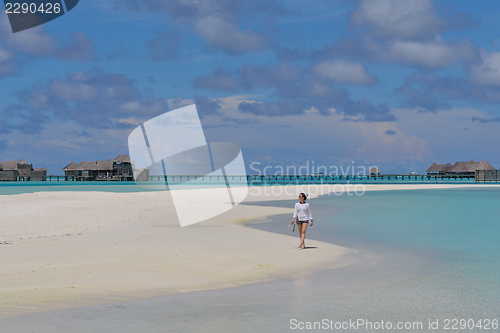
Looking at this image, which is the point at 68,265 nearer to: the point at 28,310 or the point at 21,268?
the point at 21,268

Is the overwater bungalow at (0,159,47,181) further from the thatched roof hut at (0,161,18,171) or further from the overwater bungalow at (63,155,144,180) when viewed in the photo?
the overwater bungalow at (63,155,144,180)

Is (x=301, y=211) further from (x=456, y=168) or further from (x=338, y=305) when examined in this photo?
(x=456, y=168)

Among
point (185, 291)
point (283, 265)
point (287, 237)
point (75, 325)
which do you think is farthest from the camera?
point (287, 237)

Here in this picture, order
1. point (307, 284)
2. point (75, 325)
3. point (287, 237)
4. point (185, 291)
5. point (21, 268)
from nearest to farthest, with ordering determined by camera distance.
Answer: point (75, 325) → point (185, 291) → point (307, 284) → point (21, 268) → point (287, 237)

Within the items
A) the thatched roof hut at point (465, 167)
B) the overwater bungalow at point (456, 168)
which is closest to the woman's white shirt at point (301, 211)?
the overwater bungalow at point (456, 168)

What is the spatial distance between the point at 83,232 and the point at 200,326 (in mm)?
14505

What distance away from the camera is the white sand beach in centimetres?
998

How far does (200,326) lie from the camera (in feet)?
25.0

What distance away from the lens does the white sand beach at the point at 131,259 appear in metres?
9.98

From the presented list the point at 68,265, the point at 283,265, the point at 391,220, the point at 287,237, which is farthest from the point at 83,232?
the point at 391,220

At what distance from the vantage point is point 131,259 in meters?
14.1

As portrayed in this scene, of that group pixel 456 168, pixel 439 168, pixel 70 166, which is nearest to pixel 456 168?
pixel 456 168

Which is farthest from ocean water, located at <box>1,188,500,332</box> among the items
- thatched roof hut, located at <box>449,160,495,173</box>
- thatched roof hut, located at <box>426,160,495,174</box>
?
thatched roof hut, located at <box>449,160,495,173</box>

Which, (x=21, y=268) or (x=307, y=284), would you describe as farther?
(x=21, y=268)
